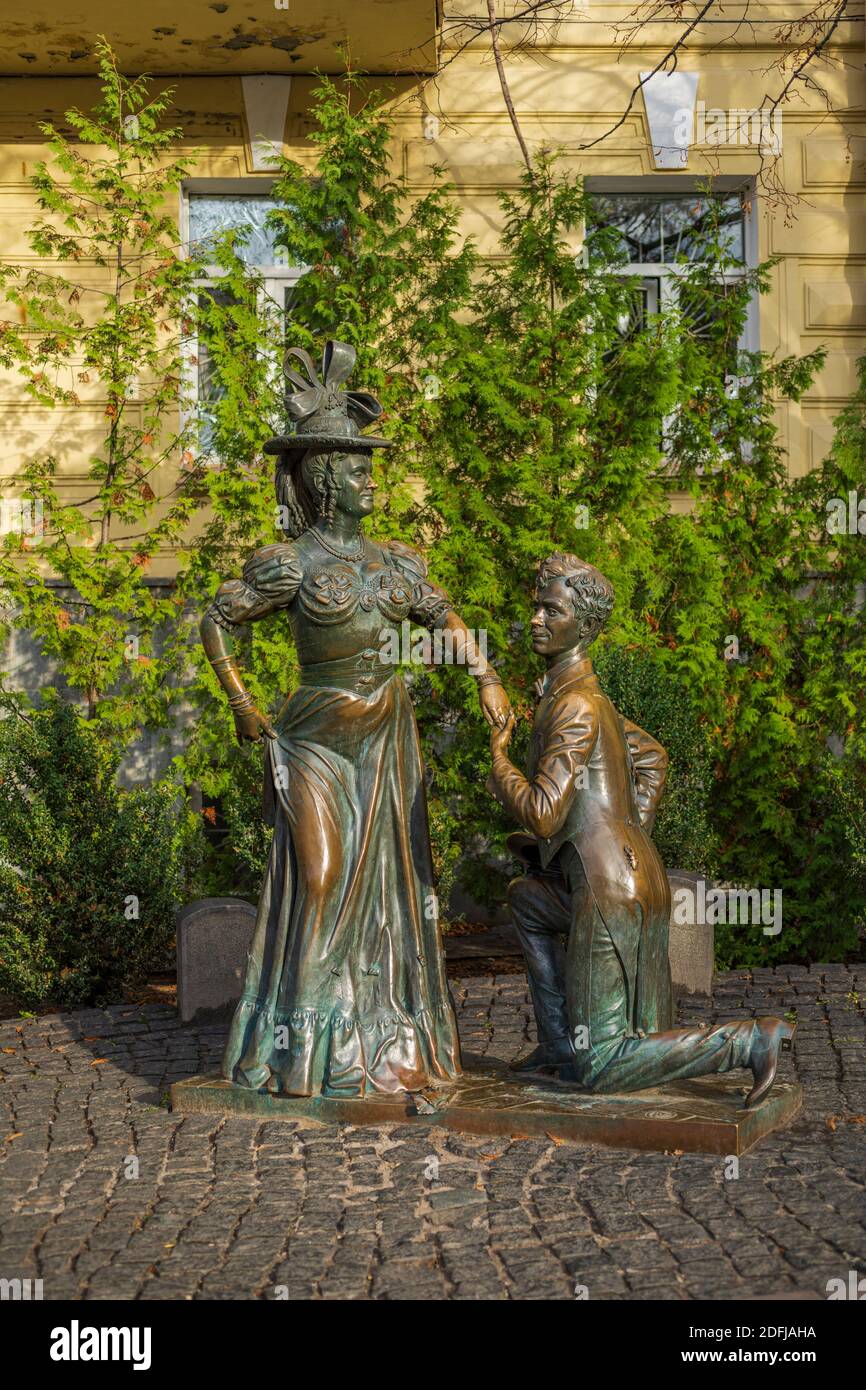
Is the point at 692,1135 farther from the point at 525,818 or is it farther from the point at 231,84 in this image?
the point at 231,84

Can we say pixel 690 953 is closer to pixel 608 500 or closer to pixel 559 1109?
pixel 559 1109

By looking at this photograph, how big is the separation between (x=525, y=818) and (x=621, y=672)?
140 inches

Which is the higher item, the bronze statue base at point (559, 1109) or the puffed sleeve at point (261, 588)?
the puffed sleeve at point (261, 588)

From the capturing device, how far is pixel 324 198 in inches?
395

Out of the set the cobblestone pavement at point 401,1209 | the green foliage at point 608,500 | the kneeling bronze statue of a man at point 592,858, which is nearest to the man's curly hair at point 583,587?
the kneeling bronze statue of a man at point 592,858

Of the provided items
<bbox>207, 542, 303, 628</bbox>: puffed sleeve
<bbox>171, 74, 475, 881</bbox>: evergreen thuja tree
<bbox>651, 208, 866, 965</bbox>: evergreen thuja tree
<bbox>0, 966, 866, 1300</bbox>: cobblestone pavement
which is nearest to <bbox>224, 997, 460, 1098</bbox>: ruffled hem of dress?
<bbox>0, 966, 866, 1300</bbox>: cobblestone pavement

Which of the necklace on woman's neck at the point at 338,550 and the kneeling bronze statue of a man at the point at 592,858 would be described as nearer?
the kneeling bronze statue of a man at the point at 592,858

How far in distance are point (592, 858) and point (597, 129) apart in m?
7.95

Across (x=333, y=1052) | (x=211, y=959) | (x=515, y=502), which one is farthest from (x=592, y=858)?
(x=515, y=502)

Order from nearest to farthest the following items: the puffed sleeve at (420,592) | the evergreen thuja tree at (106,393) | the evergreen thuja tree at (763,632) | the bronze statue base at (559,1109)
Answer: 1. the bronze statue base at (559,1109)
2. the puffed sleeve at (420,592)
3. the evergreen thuja tree at (763,632)
4. the evergreen thuja tree at (106,393)

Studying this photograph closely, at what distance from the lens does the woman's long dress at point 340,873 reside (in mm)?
5664

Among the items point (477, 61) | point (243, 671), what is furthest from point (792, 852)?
point (477, 61)

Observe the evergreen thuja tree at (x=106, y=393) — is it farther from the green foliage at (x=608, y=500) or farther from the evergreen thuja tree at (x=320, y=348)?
the green foliage at (x=608, y=500)

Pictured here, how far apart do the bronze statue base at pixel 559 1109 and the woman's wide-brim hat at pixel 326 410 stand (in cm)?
233
